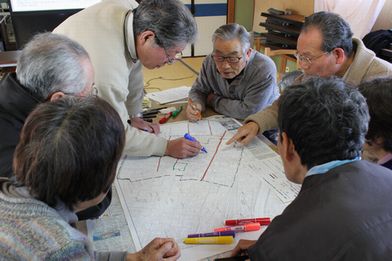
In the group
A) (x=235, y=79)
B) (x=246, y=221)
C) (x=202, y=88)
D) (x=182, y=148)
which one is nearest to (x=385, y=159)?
(x=246, y=221)

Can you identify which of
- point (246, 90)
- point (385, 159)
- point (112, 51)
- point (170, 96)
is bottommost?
point (170, 96)

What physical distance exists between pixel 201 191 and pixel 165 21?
2.23 ft

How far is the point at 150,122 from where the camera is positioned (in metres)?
1.84

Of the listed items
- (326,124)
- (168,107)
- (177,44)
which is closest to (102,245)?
(326,124)

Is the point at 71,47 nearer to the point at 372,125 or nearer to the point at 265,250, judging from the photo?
the point at 265,250

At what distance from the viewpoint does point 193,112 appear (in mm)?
1843

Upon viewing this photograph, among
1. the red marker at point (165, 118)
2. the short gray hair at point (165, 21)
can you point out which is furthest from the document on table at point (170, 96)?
the short gray hair at point (165, 21)

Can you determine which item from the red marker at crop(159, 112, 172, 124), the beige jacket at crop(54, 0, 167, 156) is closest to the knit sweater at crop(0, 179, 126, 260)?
the beige jacket at crop(54, 0, 167, 156)

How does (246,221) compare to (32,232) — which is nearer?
(32,232)

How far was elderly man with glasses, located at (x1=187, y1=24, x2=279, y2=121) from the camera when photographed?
6.10 feet

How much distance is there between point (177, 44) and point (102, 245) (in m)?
0.84

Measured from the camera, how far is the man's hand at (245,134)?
159cm

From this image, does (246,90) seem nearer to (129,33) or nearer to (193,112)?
(193,112)

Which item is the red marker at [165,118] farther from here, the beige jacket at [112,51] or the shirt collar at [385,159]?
the shirt collar at [385,159]
